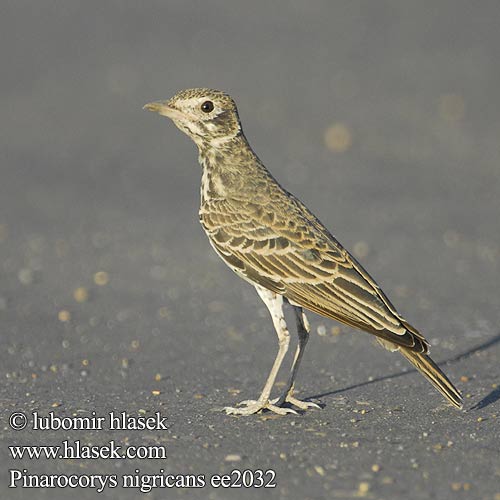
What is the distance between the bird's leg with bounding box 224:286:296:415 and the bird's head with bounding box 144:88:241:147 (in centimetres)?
146

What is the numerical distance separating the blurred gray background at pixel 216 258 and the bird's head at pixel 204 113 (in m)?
2.24

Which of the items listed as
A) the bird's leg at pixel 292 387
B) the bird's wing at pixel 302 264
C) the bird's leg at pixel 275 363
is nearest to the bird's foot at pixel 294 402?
the bird's leg at pixel 292 387

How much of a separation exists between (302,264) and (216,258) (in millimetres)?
4592

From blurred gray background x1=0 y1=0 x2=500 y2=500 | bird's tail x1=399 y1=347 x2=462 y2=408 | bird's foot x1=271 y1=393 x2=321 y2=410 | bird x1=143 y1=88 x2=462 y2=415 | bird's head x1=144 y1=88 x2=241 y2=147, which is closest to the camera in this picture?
blurred gray background x1=0 y1=0 x2=500 y2=500

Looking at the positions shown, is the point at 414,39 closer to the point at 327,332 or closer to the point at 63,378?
the point at 327,332

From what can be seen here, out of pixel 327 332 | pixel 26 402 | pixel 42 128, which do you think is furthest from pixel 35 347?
pixel 42 128

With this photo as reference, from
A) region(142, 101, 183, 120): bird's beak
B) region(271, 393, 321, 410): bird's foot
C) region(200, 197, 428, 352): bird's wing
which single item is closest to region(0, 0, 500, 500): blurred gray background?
region(271, 393, 321, 410): bird's foot

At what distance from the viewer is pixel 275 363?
8508mm

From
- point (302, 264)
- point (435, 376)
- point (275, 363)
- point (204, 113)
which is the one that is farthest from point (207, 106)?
point (435, 376)

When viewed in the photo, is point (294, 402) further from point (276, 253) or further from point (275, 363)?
point (276, 253)

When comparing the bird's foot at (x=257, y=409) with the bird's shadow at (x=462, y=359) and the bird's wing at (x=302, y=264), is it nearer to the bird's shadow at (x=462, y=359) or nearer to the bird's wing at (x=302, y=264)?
the bird's shadow at (x=462, y=359)

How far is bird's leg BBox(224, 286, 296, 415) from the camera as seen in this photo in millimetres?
8383

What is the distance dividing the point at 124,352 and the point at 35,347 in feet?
2.84

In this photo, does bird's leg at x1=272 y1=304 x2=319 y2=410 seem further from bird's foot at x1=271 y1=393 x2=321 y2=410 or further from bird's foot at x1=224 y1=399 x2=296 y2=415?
bird's foot at x1=224 y1=399 x2=296 y2=415
